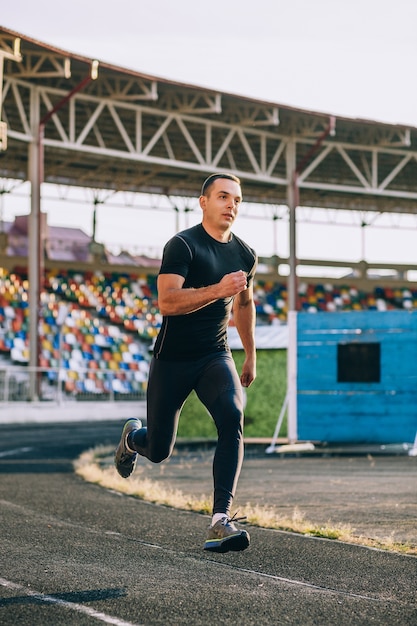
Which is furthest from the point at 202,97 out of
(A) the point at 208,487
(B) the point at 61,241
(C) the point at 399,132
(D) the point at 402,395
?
(A) the point at 208,487

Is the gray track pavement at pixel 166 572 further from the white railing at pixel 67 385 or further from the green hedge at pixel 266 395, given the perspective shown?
the white railing at pixel 67 385

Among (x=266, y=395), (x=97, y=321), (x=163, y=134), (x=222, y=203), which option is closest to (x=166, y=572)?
(x=222, y=203)

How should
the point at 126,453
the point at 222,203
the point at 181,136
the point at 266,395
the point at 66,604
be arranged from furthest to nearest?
the point at 181,136
the point at 266,395
the point at 126,453
the point at 222,203
the point at 66,604

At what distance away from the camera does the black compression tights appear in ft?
20.2

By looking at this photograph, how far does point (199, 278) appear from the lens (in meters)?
6.19

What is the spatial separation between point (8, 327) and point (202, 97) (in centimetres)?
999

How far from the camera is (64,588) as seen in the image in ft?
18.4

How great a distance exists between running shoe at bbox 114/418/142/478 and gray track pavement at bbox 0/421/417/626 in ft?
1.74

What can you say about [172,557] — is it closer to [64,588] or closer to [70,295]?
[64,588]

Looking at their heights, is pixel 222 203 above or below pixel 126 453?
above

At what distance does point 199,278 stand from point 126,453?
1.60m

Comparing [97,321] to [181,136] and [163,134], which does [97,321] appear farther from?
[163,134]

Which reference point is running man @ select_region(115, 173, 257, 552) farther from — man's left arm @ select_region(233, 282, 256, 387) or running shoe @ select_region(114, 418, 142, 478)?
running shoe @ select_region(114, 418, 142, 478)

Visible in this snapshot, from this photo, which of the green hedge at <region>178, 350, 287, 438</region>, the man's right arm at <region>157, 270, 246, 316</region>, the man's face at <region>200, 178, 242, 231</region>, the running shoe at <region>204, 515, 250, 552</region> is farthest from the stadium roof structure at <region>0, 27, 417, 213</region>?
the running shoe at <region>204, 515, 250, 552</region>
